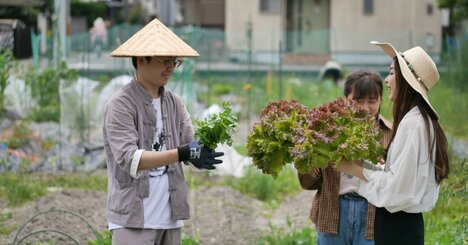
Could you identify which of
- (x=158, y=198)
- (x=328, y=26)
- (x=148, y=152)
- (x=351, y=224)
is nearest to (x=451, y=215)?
(x=351, y=224)

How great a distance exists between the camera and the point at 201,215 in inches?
342

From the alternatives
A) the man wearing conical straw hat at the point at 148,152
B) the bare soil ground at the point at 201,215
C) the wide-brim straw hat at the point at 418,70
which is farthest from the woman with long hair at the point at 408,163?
the bare soil ground at the point at 201,215

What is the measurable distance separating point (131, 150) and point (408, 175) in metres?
1.28

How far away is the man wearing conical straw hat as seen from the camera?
4.22m

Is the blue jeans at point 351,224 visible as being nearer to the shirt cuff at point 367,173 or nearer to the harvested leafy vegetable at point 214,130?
the shirt cuff at point 367,173

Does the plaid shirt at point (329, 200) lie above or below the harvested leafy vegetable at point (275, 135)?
below

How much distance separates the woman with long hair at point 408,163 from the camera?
3.86 meters

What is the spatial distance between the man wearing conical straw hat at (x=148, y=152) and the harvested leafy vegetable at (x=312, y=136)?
254mm

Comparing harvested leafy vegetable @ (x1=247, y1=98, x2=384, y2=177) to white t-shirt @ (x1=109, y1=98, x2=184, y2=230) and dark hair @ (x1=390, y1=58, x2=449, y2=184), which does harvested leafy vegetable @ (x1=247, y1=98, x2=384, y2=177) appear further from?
white t-shirt @ (x1=109, y1=98, x2=184, y2=230)

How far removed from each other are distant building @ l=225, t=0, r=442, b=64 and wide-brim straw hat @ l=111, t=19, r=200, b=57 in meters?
18.5

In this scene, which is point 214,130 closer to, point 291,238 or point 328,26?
point 291,238

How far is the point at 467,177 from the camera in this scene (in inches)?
210

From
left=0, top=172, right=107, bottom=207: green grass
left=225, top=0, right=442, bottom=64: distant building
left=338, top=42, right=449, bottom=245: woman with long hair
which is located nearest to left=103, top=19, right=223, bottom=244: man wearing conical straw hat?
left=338, top=42, right=449, bottom=245: woman with long hair

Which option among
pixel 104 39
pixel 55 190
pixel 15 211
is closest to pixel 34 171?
pixel 55 190
